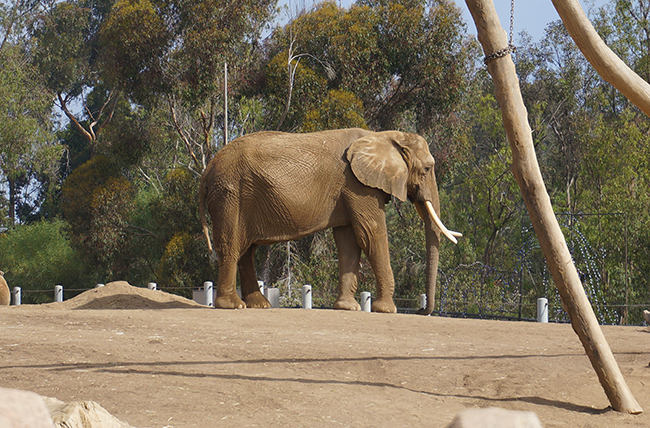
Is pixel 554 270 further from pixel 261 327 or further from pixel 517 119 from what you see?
pixel 261 327

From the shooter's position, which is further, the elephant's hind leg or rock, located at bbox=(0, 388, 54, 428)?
the elephant's hind leg

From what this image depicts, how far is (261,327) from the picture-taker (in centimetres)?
853

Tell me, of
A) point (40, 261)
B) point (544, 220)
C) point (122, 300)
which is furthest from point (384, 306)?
point (40, 261)

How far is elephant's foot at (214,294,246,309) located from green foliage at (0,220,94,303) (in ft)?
55.6

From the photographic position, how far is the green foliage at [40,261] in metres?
27.7

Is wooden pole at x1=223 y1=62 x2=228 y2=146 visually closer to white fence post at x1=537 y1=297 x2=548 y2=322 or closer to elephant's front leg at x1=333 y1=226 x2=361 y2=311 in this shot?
elephant's front leg at x1=333 y1=226 x2=361 y2=311

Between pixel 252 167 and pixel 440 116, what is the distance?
11941 mm

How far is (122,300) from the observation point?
12664 mm

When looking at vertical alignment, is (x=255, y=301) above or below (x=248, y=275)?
below

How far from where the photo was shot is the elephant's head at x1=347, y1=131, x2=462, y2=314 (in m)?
10.9

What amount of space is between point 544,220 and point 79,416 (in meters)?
3.20

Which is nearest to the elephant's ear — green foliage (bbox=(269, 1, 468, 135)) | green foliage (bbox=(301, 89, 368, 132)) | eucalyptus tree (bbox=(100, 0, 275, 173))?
green foliage (bbox=(301, 89, 368, 132))

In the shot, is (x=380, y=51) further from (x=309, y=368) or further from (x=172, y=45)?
(x=309, y=368)

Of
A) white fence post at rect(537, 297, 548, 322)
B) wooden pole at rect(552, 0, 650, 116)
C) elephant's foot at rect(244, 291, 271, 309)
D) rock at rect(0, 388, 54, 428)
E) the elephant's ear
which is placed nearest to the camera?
rock at rect(0, 388, 54, 428)
